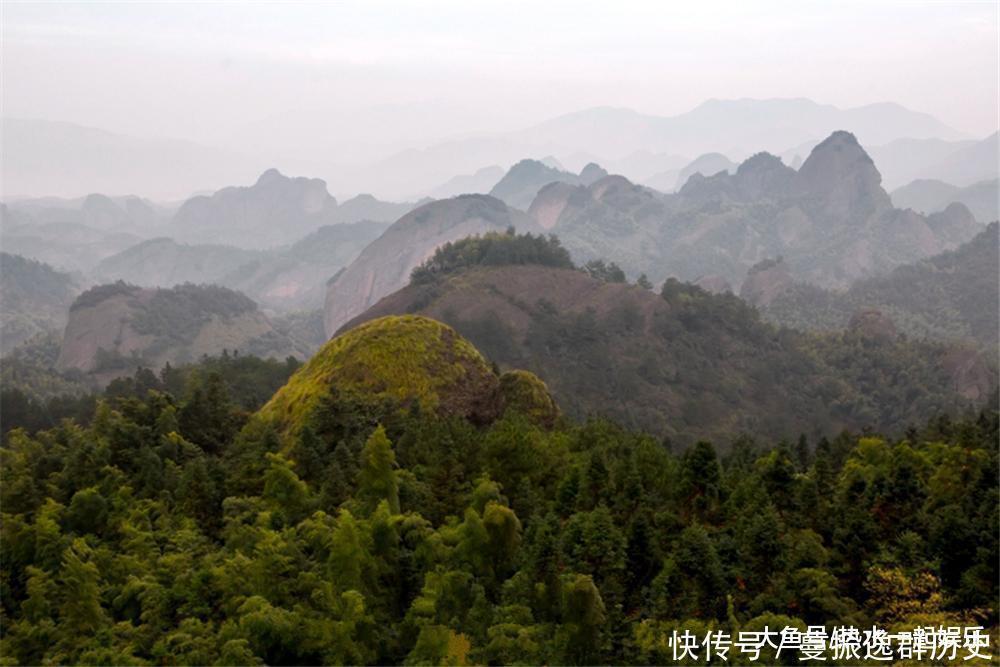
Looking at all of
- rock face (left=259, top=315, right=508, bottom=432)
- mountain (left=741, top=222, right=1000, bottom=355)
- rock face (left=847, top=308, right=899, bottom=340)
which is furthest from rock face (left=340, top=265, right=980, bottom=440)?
mountain (left=741, top=222, right=1000, bottom=355)

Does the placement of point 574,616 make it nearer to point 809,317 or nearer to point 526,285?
point 526,285

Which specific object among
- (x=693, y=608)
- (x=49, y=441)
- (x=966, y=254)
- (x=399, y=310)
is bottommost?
(x=693, y=608)

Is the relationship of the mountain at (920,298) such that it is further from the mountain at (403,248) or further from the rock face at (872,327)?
the mountain at (403,248)

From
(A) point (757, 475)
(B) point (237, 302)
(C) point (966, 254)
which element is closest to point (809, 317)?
(C) point (966, 254)

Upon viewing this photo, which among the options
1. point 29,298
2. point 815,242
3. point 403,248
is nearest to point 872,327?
point 403,248

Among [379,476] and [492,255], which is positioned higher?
[492,255]

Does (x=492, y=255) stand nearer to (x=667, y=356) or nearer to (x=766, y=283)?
(x=667, y=356)
